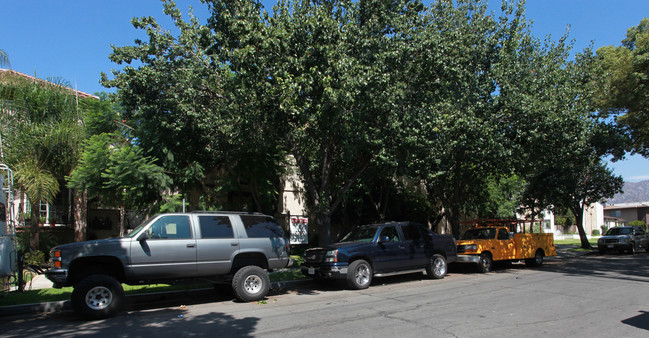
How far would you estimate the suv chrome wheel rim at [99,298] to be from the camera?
7973mm

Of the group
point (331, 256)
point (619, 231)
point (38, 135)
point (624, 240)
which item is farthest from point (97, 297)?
point (619, 231)

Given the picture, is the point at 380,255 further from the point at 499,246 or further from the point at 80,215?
the point at 80,215

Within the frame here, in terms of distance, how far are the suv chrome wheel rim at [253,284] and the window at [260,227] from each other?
95 centimetres

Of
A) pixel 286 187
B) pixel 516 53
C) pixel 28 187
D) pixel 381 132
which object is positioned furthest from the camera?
pixel 286 187

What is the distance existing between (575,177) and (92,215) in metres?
24.9

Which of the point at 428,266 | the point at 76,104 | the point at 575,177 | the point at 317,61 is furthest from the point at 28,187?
the point at 575,177

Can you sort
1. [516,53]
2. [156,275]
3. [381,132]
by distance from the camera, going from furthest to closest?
1. [516,53]
2. [381,132]
3. [156,275]

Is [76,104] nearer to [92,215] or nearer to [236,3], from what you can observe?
[92,215]

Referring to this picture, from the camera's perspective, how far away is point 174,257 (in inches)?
347

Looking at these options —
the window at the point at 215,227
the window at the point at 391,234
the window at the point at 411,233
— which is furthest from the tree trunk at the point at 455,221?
the window at the point at 215,227

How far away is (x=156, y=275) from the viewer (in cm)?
866

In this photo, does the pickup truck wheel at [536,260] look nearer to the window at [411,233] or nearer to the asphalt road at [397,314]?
the asphalt road at [397,314]

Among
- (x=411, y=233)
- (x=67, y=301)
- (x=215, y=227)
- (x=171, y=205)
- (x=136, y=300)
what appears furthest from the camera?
(x=171, y=205)

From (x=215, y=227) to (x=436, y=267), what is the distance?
23.8 feet
